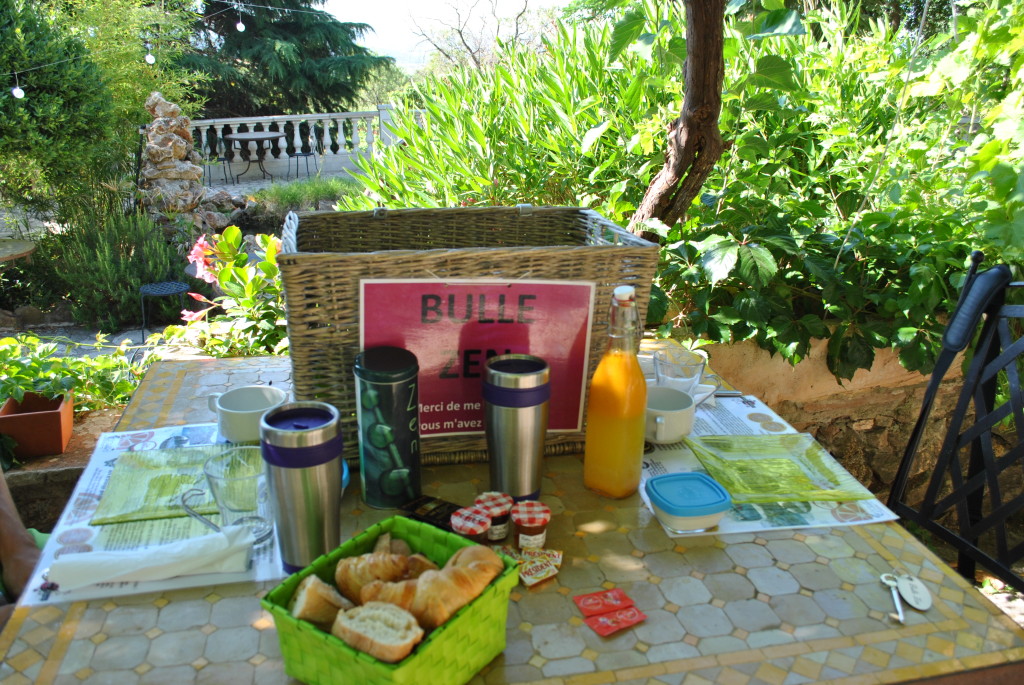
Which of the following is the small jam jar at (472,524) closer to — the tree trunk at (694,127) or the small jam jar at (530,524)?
the small jam jar at (530,524)

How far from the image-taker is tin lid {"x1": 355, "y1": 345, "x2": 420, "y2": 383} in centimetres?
91

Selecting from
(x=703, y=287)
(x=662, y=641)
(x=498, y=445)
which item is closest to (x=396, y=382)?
(x=498, y=445)

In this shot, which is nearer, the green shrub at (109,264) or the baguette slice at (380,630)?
the baguette slice at (380,630)

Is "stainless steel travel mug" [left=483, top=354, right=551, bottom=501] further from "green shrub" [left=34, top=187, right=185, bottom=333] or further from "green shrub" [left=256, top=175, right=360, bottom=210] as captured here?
"green shrub" [left=256, top=175, right=360, bottom=210]

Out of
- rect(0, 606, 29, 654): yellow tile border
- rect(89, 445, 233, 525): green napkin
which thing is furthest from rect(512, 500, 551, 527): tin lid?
rect(0, 606, 29, 654): yellow tile border

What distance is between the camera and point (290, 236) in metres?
1.11

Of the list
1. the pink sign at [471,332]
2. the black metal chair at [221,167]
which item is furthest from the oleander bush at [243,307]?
the black metal chair at [221,167]

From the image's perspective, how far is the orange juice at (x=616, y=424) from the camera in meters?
0.97

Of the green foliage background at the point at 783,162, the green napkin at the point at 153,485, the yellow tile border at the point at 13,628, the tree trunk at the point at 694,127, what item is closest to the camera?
the yellow tile border at the point at 13,628

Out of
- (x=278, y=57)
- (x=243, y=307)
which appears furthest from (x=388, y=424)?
(x=278, y=57)

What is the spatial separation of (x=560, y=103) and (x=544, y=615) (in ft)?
6.09

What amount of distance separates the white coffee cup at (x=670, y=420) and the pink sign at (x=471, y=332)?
0.13 metres

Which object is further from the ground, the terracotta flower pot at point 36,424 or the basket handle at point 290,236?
the basket handle at point 290,236

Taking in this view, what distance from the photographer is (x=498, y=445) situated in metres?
0.97
